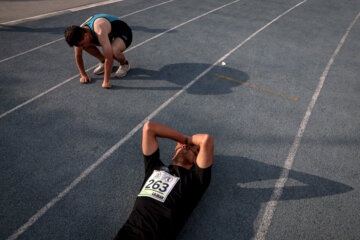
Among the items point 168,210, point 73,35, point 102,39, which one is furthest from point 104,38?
point 168,210

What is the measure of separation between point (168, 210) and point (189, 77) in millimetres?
3265

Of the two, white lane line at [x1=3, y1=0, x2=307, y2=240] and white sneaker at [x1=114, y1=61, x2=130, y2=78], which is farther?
white sneaker at [x1=114, y1=61, x2=130, y2=78]

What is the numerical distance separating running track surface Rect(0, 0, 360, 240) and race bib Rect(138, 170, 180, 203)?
1.51 feet

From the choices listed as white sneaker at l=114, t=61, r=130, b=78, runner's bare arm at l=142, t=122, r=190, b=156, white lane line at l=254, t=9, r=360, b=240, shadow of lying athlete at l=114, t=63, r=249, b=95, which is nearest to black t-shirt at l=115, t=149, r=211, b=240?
runner's bare arm at l=142, t=122, r=190, b=156

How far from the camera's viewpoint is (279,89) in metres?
4.57

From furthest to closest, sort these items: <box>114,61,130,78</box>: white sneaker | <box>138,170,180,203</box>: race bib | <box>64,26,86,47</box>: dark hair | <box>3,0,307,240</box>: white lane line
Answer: <box>114,61,130,78</box>: white sneaker < <box>64,26,86,47</box>: dark hair < <box>3,0,307,240</box>: white lane line < <box>138,170,180,203</box>: race bib

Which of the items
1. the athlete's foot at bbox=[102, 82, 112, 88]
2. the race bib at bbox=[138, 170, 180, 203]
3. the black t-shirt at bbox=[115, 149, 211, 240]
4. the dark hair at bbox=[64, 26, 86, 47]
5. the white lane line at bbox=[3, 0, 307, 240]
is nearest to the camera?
the black t-shirt at bbox=[115, 149, 211, 240]

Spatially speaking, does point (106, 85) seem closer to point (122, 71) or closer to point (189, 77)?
point (122, 71)

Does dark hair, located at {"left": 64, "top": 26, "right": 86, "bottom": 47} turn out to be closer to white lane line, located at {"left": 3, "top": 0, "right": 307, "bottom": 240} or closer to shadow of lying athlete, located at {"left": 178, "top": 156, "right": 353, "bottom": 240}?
white lane line, located at {"left": 3, "top": 0, "right": 307, "bottom": 240}

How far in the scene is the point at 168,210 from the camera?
217cm

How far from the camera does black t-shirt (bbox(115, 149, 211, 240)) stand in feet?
6.73

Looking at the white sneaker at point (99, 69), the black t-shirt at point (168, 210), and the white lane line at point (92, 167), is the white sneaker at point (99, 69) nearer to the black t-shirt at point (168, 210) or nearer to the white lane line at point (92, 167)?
the white lane line at point (92, 167)

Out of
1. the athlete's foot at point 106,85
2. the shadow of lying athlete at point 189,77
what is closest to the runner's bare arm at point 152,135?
the shadow of lying athlete at point 189,77

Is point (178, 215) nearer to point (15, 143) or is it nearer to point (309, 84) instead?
point (15, 143)
